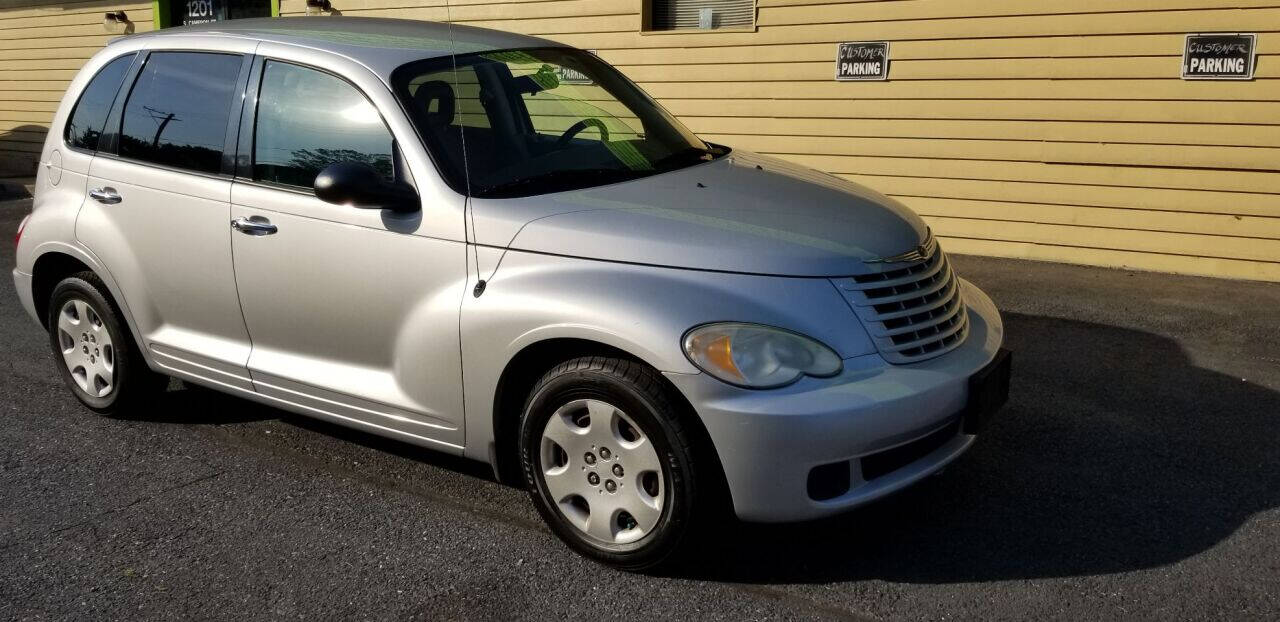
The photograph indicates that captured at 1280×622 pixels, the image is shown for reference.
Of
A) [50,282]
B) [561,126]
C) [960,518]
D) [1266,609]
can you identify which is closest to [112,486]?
[50,282]

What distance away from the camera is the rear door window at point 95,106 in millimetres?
5215

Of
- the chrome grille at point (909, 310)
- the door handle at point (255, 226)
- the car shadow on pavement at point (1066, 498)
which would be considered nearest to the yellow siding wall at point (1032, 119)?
the car shadow on pavement at point (1066, 498)

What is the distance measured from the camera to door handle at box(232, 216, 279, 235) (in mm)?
4438

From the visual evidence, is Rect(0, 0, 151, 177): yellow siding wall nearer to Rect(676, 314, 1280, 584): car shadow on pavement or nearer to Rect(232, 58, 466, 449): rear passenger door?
Rect(232, 58, 466, 449): rear passenger door

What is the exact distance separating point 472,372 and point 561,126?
1.19m

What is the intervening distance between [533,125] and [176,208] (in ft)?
4.92

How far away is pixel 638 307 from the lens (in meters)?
3.59

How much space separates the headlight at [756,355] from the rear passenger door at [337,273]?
3.09 ft

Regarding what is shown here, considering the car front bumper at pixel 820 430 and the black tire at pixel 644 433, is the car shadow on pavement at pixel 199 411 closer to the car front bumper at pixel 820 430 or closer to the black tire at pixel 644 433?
the black tire at pixel 644 433

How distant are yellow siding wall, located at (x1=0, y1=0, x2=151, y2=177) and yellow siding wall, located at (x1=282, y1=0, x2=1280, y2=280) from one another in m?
8.83

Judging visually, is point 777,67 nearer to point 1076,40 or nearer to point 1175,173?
point 1076,40

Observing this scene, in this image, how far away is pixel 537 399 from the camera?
3.80 metres

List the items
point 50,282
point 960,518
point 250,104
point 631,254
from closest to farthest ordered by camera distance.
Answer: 1. point 631,254
2. point 960,518
3. point 250,104
4. point 50,282

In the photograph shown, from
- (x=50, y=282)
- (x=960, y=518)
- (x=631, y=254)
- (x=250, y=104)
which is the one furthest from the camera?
(x=50, y=282)
